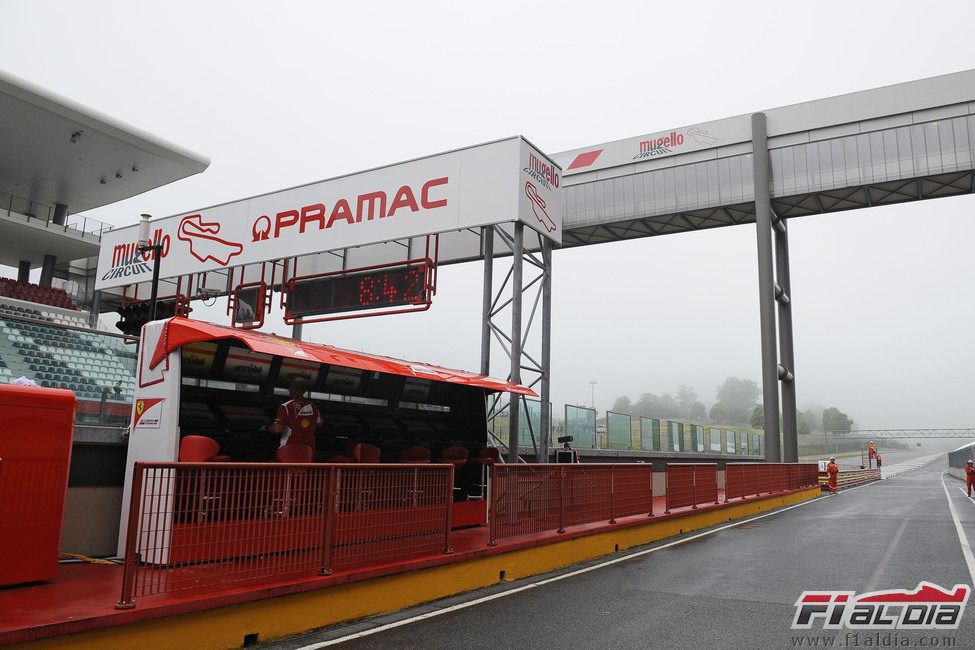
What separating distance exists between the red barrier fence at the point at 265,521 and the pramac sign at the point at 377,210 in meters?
6.62

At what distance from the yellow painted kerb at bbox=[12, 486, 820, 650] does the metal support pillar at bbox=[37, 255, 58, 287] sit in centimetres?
3886

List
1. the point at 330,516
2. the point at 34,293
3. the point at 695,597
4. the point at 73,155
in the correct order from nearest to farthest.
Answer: the point at 330,516, the point at 695,597, the point at 73,155, the point at 34,293

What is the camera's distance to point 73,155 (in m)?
31.6

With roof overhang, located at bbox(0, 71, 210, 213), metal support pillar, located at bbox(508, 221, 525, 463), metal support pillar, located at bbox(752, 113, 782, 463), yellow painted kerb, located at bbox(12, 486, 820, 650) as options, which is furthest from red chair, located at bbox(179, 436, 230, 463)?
roof overhang, located at bbox(0, 71, 210, 213)

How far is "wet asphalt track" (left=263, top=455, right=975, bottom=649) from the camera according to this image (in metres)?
5.09

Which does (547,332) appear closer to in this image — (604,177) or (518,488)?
(518,488)

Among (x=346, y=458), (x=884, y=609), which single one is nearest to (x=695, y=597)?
(x=884, y=609)

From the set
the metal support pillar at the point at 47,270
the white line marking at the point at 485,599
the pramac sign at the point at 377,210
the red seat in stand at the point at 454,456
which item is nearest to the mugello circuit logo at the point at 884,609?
the white line marking at the point at 485,599

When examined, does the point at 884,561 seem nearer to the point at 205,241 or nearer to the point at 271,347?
the point at 271,347

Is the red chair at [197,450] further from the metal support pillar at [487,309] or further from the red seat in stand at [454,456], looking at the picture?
the metal support pillar at [487,309]

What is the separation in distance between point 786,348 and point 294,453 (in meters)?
26.6

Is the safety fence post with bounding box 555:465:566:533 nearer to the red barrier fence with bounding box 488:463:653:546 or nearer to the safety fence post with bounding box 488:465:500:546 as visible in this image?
the red barrier fence with bounding box 488:463:653:546

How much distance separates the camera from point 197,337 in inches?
244

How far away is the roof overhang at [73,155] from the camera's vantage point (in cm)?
2762
